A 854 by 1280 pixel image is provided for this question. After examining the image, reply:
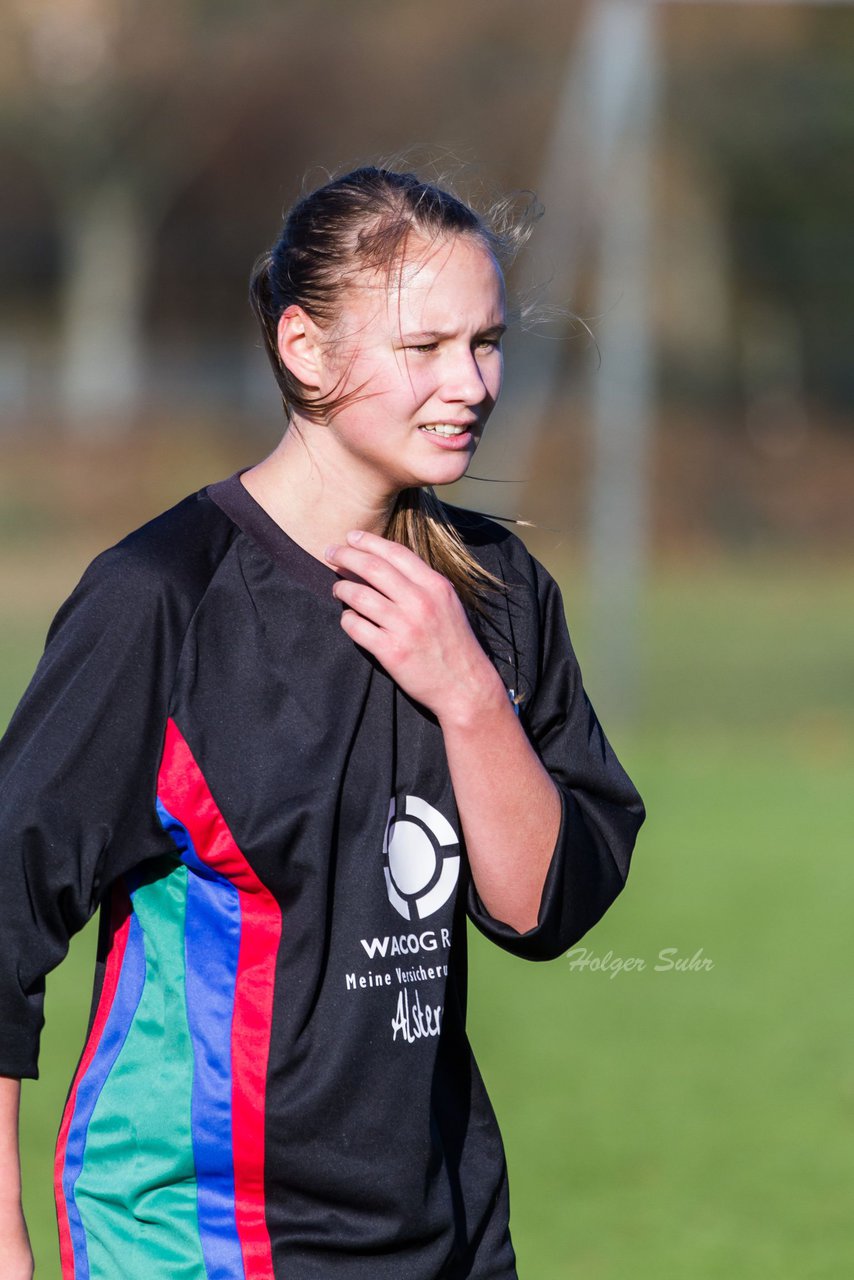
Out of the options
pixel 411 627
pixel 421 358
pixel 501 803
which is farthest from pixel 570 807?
pixel 421 358

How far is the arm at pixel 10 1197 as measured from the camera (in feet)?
5.89

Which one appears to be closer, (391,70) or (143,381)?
(143,381)

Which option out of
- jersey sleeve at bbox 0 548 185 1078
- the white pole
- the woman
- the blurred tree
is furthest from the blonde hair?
the blurred tree

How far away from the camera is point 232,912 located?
6.10ft

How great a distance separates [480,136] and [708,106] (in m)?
6.41

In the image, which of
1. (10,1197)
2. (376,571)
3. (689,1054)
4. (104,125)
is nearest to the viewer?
(10,1197)

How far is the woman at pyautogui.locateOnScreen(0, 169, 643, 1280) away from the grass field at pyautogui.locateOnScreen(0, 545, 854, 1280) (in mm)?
2014

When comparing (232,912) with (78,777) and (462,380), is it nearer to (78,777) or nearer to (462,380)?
(78,777)

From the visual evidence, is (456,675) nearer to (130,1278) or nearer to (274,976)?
(274,976)

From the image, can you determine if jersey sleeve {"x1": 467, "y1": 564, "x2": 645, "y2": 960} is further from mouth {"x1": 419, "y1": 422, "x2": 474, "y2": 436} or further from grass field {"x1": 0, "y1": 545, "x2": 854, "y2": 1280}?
grass field {"x1": 0, "y1": 545, "x2": 854, "y2": 1280}

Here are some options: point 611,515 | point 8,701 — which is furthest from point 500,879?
point 611,515

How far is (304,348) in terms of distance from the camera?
6.56 feet

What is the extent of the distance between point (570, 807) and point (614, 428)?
11.2m

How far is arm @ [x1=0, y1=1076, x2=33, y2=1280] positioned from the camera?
1796mm
